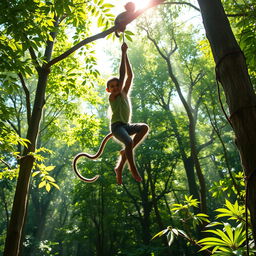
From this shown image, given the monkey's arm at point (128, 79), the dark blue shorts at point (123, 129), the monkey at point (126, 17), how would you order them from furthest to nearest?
the monkey's arm at point (128, 79)
the dark blue shorts at point (123, 129)
the monkey at point (126, 17)

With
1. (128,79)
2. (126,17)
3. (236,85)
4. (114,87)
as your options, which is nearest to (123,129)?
(114,87)

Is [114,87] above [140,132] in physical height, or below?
above

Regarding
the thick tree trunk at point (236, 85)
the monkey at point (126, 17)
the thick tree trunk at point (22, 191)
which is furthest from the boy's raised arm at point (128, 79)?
the thick tree trunk at point (22, 191)

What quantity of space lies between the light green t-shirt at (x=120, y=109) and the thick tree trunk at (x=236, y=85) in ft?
4.97

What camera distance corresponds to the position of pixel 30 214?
1110 inches

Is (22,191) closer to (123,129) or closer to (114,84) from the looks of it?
(123,129)

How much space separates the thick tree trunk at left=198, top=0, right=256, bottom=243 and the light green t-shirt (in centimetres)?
152

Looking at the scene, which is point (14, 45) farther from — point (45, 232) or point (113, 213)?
point (45, 232)

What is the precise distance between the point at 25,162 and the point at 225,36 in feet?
11.1

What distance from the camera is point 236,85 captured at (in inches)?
54.2

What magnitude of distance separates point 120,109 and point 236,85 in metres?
1.70

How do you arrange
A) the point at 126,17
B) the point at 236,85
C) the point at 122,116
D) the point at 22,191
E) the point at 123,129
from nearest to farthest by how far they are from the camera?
1. the point at 236,85
2. the point at 126,17
3. the point at 123,129
4. the point at 122,116
5. the point at 22,191

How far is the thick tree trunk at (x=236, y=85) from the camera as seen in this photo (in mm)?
1245

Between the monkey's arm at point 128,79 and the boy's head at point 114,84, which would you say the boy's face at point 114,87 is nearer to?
the boy's head at point 114,84
